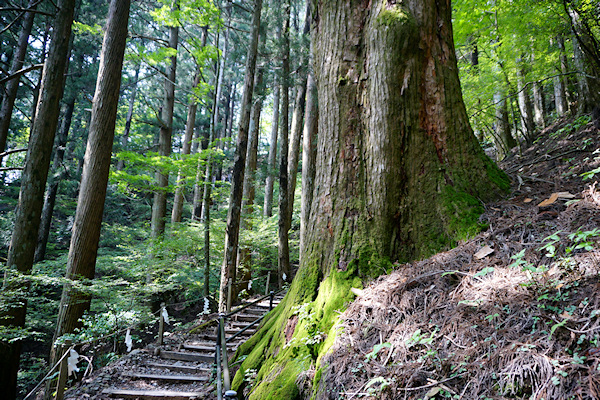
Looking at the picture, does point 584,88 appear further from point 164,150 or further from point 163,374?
point 164,150

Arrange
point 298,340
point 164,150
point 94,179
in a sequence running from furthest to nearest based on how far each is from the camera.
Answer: point 164,150 → point 94,179 → point 298,340

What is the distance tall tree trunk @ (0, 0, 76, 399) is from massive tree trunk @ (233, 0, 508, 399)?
239 inches

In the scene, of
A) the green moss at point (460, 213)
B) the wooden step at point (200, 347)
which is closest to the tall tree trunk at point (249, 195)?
the wooden step at point (200, 347)

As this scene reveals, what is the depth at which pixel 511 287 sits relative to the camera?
6.29 ft

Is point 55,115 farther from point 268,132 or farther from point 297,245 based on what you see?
point 268,132

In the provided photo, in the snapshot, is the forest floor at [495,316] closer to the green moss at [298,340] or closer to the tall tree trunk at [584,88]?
the green moss at [298,340]

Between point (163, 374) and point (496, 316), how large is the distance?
6.35 m

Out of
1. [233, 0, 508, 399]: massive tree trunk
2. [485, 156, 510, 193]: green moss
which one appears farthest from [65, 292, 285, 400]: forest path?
[485, 156, 510, 193]: green moss

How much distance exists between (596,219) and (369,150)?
1.79 metres

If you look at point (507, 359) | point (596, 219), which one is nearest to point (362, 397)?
point (507, 359)

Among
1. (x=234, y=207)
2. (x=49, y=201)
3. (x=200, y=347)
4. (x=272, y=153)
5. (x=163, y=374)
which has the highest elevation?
(x=272, y=153)

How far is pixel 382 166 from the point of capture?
313cm

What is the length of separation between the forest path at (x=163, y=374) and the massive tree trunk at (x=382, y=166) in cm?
247

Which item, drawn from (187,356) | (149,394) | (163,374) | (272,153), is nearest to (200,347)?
(187,356)
